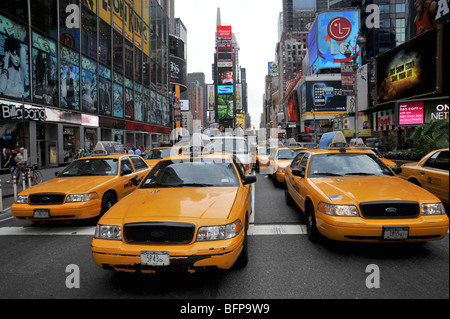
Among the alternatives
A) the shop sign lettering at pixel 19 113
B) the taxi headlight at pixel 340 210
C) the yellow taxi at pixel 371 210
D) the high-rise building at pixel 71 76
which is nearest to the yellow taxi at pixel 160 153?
the high-rise building at pixel 71 76

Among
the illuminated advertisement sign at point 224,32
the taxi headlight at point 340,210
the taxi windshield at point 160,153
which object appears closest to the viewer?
the taxi headlight at point 340,210

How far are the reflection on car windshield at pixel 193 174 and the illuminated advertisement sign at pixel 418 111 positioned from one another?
2484 cm

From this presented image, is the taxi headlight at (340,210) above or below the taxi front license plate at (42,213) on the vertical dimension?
above

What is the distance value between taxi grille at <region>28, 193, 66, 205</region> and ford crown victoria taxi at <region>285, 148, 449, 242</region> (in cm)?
488

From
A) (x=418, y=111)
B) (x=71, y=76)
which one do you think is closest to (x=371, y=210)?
(x=418, y=111)

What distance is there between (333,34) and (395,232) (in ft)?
246

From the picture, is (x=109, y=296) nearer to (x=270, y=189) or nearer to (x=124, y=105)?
(x=270, y=189)

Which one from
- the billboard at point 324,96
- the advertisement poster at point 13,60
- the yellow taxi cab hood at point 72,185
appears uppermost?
the billboard at point 324,96

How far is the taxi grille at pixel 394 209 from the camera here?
12.7 ft

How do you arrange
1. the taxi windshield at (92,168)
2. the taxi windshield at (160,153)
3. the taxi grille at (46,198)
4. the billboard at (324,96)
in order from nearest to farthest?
the taxi grille at (46,198) → the taxi windshield at (92,168) → the taxi windshield at (160,153) → the billboard at (324,96)

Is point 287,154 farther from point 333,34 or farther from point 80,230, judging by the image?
point 333,34

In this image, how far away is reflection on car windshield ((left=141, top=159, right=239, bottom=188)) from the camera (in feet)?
15.3

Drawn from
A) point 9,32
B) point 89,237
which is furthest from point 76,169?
point 9,32

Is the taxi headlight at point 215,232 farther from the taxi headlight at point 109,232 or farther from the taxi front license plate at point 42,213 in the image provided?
the taxi front license plate at point 42,213
